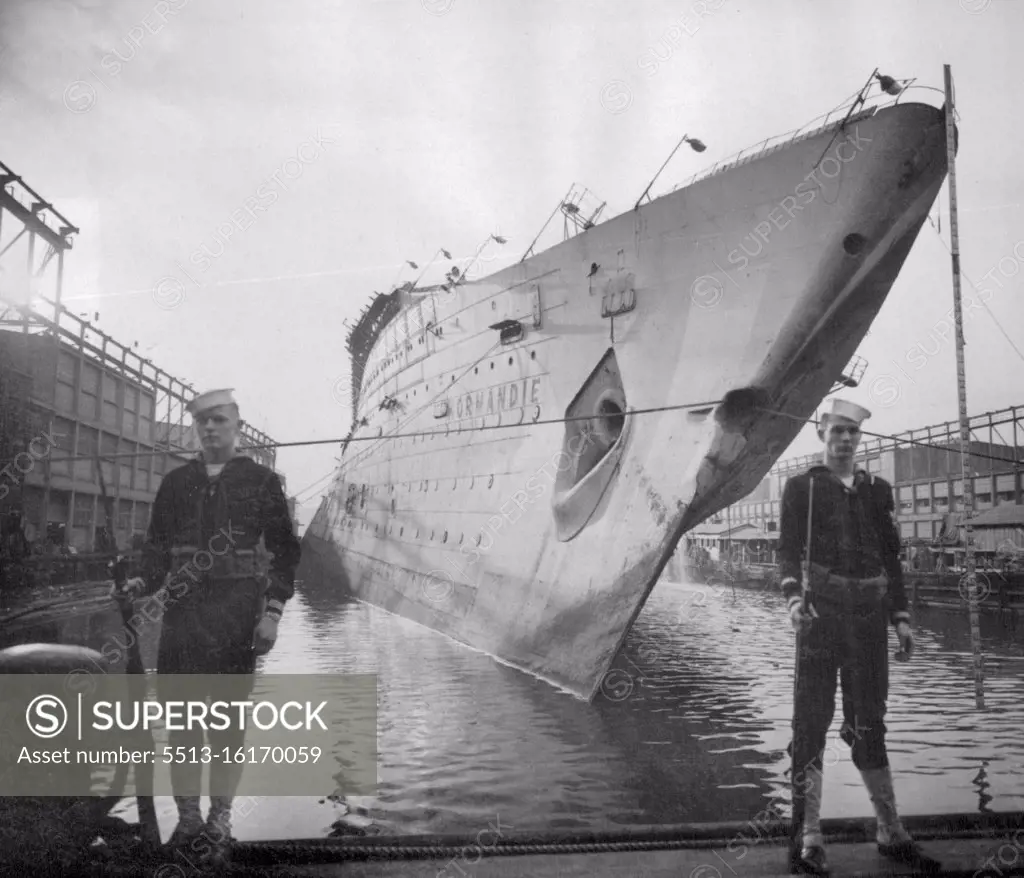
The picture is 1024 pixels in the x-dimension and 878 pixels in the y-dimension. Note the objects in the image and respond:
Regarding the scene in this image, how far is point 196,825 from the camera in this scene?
3199 millimetres

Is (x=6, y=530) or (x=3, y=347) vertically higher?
(x=3, y=347)

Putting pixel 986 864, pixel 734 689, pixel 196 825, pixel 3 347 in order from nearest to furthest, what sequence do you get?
pixel 986 864, pixel 196 825, pixel 734 689, pixel 3 347

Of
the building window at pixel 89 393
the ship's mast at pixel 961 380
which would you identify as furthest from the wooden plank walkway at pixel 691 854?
the building window at pixel 89 393

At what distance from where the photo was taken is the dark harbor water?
448cm

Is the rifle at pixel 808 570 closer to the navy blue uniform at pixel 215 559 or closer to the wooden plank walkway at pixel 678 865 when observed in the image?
the wooden plank walkway at pixel 678 865

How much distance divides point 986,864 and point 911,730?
4042 millimetres

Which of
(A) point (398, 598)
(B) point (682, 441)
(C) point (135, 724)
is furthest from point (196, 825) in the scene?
(A) point (398, 598)

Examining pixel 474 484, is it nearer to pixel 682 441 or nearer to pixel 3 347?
pixel 682 441

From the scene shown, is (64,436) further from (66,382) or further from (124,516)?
(124,516)

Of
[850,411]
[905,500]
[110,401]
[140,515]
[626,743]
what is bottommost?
[626,743]

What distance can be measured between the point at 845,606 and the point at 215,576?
9.42 ft

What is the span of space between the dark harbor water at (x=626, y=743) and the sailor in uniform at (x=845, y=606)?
4.18 feet

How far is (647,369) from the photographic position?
8.00m

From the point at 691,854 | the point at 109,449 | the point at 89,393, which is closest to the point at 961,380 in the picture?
the point at 691,854
